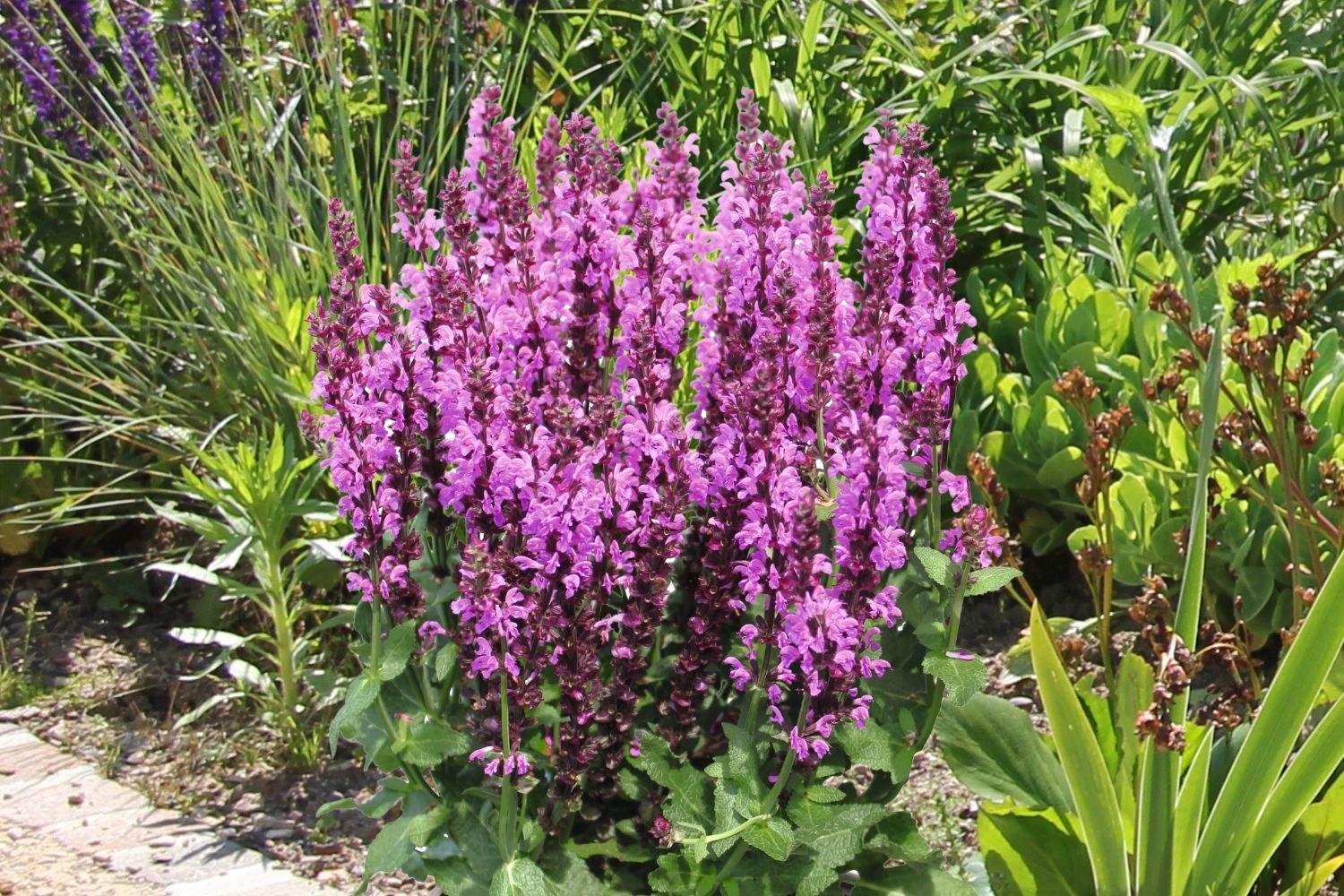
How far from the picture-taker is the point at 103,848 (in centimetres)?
293

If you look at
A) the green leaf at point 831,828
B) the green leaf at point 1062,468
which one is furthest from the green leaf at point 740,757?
the green leaf at point 1062,468

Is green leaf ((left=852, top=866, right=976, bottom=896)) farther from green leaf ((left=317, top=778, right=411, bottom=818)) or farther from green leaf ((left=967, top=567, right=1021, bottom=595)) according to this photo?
green leaf ((left=317, top=778, right=411, bottom=818))

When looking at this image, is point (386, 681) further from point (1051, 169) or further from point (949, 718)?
point (1051, 169)

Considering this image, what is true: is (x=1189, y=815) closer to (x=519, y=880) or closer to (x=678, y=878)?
(x=678, y=878)

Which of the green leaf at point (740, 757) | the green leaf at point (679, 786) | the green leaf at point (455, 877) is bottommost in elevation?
the green leaf at point (455, 877)

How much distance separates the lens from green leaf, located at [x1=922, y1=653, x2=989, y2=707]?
1986 mm

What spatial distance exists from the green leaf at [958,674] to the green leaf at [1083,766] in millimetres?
105

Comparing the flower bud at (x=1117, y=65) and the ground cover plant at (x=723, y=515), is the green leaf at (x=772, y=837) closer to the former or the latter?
the ground cover plant at (x=723, y=515)

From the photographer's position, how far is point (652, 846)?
2145mm

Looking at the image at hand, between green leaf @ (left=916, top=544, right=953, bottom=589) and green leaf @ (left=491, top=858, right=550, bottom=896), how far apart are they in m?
0.67

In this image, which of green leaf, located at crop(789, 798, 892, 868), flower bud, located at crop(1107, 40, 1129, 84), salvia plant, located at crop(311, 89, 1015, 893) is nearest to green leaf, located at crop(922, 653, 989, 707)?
salvia plant, located at crop(311, 89, 1015, 893)

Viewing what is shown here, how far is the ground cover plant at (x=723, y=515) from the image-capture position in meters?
1.95

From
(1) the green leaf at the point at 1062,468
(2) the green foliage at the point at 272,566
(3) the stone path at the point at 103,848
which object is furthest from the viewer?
(1) the green leaf at the point at 1062,468

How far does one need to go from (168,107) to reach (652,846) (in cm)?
311
